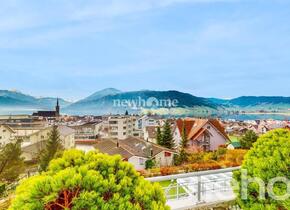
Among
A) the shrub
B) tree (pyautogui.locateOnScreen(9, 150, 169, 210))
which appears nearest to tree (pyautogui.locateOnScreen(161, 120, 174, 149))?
the shrub

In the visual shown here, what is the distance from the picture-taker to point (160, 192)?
4.03ft

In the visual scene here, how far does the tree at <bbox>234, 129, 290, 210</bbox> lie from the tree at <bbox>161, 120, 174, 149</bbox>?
1374 cm

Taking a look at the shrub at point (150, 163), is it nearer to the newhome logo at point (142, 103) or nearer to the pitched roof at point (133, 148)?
the pitched roof at point (133, 148)

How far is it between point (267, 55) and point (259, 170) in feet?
28.8

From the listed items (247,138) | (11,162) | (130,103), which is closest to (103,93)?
(130,103)

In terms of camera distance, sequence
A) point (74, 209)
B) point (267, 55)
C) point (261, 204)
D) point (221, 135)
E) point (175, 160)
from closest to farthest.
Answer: point (74, 209) → point (261, 204) → point (267, 55) → point (175, 160) → point (221, 135)

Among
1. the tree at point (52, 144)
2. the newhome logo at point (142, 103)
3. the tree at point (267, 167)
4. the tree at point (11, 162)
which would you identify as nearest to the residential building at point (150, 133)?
the newhome logo at point (142, 103)

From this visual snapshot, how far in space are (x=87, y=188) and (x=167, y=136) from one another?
50.6 feet

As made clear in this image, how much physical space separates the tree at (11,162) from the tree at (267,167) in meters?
11.5

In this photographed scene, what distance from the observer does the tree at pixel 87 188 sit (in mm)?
1065

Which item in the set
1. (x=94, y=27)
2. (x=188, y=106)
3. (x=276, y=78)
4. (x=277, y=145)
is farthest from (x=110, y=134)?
(x=277, y=145)

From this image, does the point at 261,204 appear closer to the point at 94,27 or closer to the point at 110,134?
the point at 94,27

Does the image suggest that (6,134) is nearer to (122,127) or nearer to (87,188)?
(122,127)

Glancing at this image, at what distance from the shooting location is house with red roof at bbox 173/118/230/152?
15.9 m
